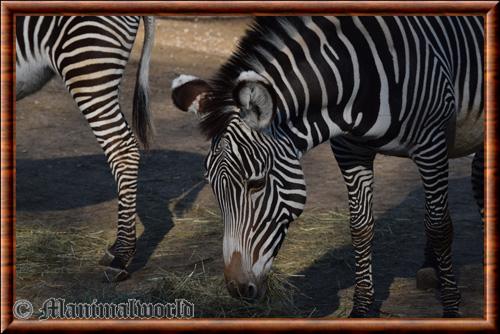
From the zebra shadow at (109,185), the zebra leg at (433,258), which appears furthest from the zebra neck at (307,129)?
the zebra shadow at (109,185)

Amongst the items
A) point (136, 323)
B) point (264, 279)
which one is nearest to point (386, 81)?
point (264, 279)

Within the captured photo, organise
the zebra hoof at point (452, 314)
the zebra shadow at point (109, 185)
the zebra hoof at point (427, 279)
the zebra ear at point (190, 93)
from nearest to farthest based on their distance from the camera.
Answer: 1. the zebra ear at point (190, 93)
2. the zebra hoof at point (452, 314)
3. the zebra hoof at point (427, 279)
4. the zebra shadow at point (109, 185)

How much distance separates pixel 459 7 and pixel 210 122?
1.46 metres

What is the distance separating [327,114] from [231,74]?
0.64 metres

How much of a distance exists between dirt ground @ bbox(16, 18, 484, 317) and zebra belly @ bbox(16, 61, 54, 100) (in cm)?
124

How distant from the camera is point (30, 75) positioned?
6.54m

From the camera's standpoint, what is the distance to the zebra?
4.40 meters

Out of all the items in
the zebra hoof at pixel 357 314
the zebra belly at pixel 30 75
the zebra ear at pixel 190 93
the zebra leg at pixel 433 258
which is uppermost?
the zebra ear at pixel 190 93

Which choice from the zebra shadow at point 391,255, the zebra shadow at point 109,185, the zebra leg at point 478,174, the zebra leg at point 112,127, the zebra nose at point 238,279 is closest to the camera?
the zebra nose at point 238,279

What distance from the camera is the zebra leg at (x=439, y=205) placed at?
5000mm

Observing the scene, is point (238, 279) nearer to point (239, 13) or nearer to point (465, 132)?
point (239, 13)

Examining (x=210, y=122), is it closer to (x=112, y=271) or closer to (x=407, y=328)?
(x=407, y=328)

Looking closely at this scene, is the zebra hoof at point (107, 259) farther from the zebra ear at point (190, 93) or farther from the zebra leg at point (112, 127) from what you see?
the zebra ear at point (190, 93)

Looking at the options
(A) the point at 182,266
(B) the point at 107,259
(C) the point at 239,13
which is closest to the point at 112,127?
(B) the point at 107,259
